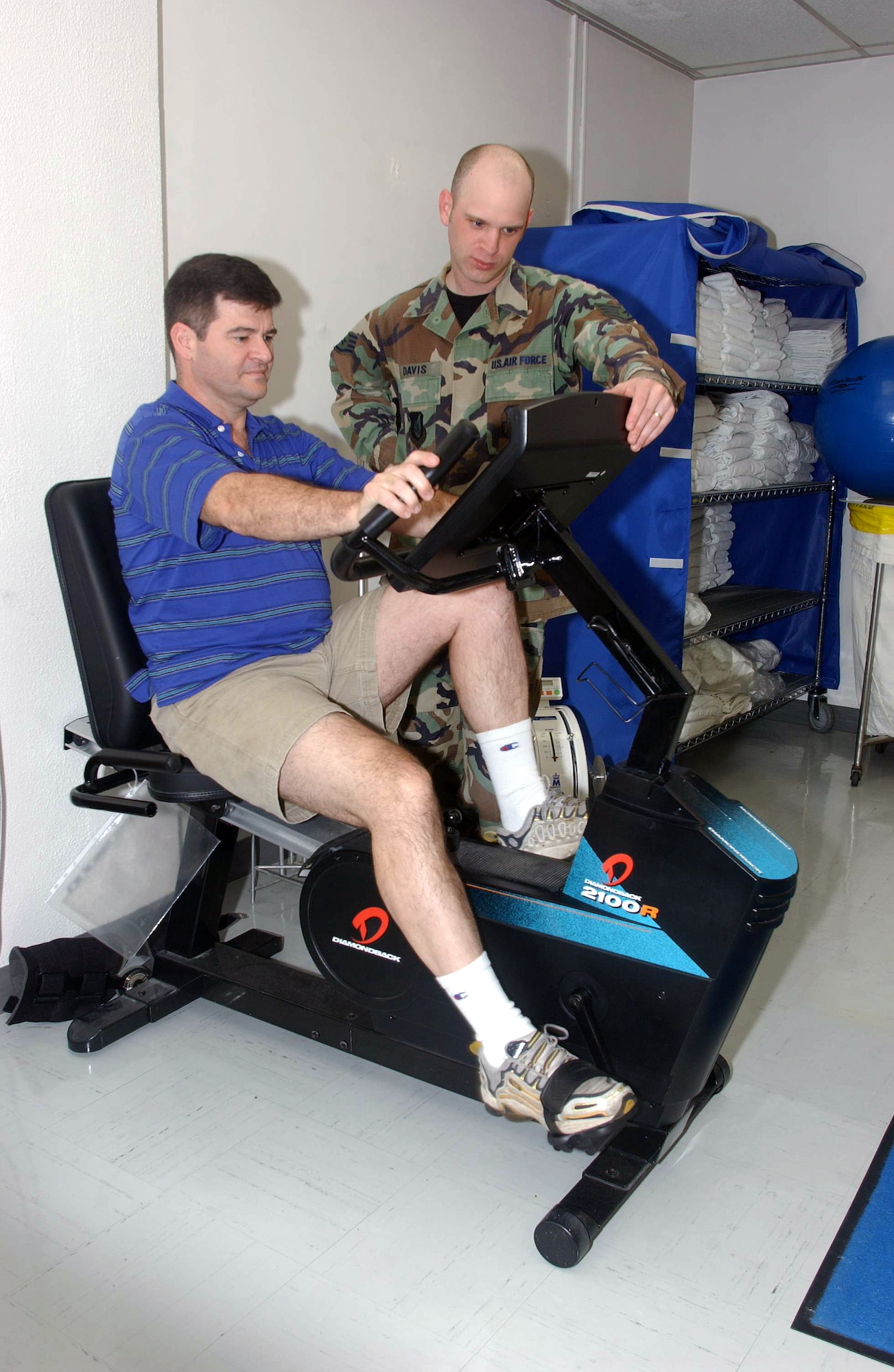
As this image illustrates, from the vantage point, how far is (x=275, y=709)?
6.67 feet

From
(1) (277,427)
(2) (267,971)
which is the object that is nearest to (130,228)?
(1) (277,427)

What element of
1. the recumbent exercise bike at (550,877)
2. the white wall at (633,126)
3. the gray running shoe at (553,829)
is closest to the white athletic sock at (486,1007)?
the recumbent exercise bike at (550,877)

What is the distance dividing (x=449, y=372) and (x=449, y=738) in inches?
39.3

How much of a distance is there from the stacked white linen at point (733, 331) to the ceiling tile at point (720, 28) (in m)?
0.92

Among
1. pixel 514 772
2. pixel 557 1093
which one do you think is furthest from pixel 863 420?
pixel 557 1093

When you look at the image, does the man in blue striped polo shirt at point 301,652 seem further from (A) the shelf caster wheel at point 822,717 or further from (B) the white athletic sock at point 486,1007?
(A) the shelf caster wheel at point 822,717

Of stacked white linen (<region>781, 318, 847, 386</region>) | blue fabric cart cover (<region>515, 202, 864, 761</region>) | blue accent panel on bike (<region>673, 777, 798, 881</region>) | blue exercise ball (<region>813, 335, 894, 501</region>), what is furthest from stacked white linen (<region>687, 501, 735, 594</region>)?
blue accent panel on bike (<region>673, 777, 798, 881</region>)

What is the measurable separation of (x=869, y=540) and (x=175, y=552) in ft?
9.13

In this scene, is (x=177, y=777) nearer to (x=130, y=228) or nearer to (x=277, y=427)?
(x=277, y=427)

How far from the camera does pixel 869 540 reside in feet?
13.0

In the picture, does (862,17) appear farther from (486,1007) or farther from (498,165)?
(486,1007)

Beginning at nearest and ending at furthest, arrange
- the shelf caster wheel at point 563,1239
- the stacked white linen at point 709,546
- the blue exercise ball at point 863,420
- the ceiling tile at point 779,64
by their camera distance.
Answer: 1. the shelf caster wheel at point 563,1239
2. the blue exercise ball at point 863,420
3. the stacked white linen at point 709,546
4. the ceiling tile at point 779,64

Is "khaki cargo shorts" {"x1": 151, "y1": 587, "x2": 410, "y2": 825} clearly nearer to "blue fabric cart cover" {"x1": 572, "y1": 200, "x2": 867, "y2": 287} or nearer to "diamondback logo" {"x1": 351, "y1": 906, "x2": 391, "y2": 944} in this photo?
"diamondback logo" {"x1": 351, "y1": 906, "x2": 391, "y2": 944}

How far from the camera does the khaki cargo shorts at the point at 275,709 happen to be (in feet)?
6.58
